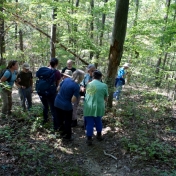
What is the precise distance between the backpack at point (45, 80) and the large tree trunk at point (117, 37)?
210 centimetres

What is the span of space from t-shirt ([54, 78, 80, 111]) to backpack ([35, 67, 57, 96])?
24.0 inches

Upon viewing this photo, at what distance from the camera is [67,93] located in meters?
5.34

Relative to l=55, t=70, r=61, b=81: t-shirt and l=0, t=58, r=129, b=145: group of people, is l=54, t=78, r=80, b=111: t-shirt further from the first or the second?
l=55, t=70, r=61, b=81: t-shirt

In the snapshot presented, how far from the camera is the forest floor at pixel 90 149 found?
4219mm

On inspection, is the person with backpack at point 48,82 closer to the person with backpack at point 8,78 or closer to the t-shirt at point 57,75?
the t-shirt at point 57,75

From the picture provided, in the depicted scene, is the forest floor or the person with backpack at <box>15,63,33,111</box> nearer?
the forest floor

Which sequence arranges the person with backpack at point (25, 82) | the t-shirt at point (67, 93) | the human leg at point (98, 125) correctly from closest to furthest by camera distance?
the t-shirt at point (67, 93), the human leg at point (98, 125), the person with backpack at point (25, 82)

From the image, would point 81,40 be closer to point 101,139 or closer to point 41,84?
point 41,84

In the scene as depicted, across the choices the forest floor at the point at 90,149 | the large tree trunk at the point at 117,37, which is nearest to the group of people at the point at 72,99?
the forest floor at the point at 90,149

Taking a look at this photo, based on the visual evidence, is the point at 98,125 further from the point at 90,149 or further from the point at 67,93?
the point at 67,93

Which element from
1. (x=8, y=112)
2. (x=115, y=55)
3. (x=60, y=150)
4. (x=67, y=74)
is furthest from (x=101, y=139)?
(x=8, y=112)

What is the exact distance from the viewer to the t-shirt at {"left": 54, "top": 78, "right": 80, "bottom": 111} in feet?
17.4

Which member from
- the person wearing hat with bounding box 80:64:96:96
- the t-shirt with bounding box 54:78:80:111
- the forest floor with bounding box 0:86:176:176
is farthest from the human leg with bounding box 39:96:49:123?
the person wearing hat with bounding box 80:64:96:96

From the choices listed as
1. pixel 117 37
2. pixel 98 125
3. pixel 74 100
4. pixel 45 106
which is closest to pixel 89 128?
pixel 98 125
